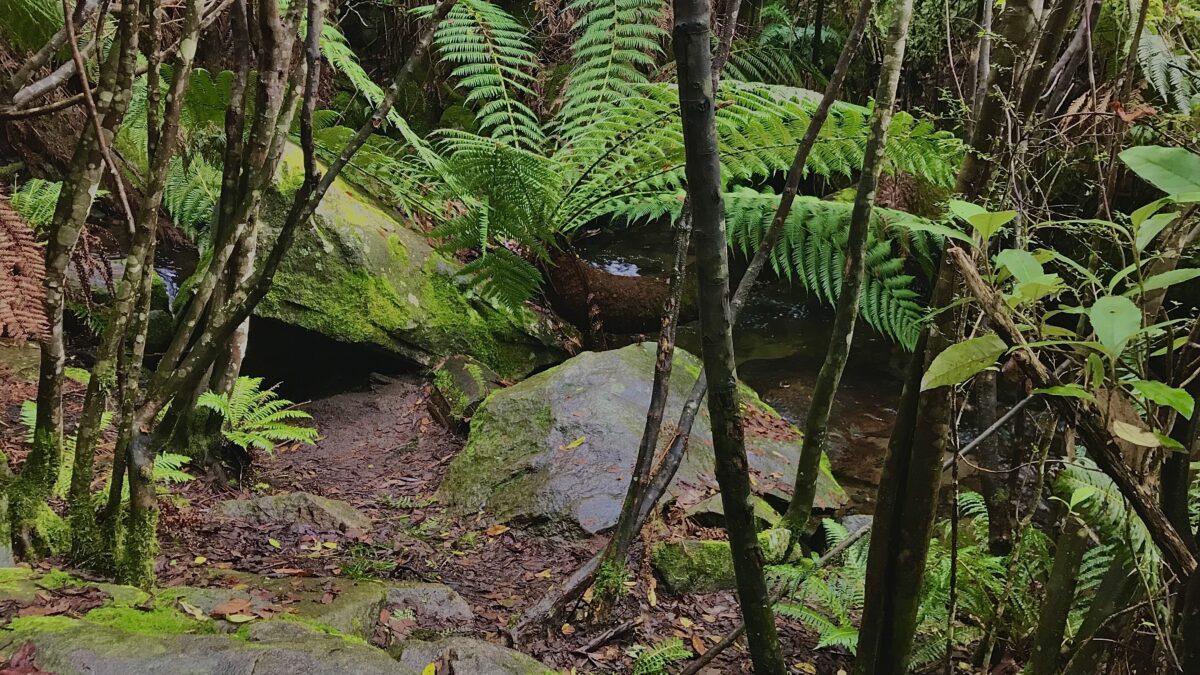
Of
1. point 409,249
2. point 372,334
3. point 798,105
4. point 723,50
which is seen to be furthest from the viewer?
point 409,249

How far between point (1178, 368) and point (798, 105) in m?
2.60

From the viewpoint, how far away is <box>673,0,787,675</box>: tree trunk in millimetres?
798

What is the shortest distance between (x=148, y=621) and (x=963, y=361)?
1.61m

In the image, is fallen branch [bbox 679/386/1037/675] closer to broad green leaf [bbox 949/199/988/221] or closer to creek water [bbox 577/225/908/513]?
broad green leaf [bbox 949/199/988/221]

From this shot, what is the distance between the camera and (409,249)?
4723mm

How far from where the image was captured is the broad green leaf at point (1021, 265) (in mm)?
668

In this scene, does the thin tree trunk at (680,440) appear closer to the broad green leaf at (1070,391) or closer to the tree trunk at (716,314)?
the tree trunk at (716,314)

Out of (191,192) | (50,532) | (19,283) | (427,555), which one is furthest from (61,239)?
(191,192)

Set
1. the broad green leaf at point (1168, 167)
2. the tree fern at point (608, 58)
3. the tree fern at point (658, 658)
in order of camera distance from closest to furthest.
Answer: the broad green leaf at point (1168, 167), the tree fern at point (658, 658), the tree fern at point (608, 58)

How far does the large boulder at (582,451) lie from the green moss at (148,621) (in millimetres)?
1471

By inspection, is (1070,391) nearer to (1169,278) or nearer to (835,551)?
(1169,278)

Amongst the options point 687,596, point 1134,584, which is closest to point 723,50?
point 1134,584

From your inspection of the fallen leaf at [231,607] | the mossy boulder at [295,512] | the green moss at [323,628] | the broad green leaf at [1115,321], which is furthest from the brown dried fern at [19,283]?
the broad green leaf at [1115,321]

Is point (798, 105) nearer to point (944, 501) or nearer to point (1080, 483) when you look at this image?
point (944, 501)
